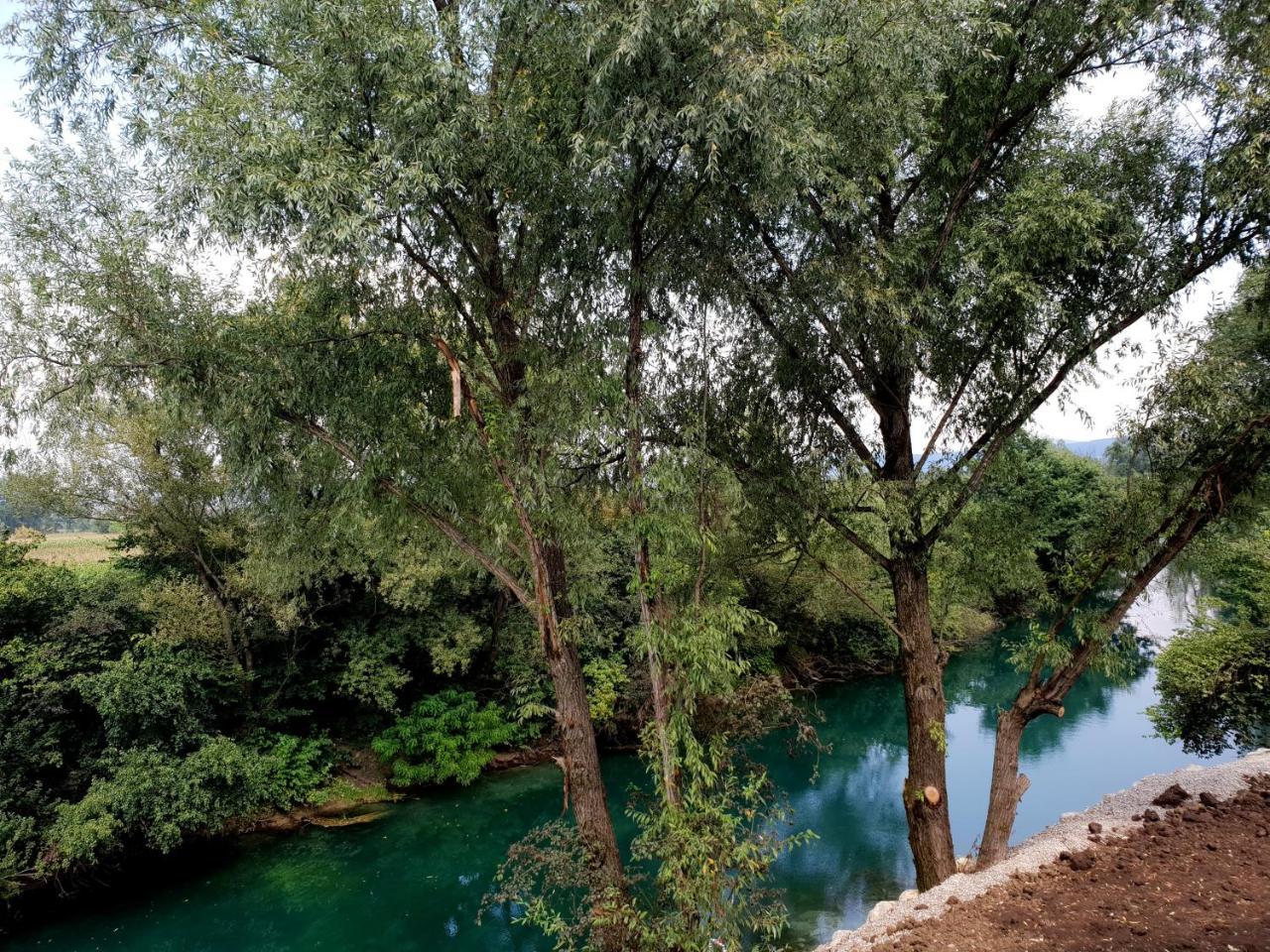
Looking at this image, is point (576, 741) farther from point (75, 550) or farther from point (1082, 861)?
point (75, 550)

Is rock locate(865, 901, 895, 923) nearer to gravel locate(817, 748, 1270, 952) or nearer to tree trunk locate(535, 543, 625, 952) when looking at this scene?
gravel locate(817, 748, 1270, 952)

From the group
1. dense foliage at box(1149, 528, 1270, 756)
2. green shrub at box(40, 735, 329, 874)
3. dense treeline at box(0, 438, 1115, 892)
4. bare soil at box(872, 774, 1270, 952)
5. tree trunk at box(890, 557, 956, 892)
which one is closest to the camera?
bare soil at box(872, 774, 1270, 952)

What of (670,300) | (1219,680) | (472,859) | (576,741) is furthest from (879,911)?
(472,859)

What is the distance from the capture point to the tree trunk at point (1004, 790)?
568cm

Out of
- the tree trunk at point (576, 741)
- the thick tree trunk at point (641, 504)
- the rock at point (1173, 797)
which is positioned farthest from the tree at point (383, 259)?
the rock at point (1173, 797)

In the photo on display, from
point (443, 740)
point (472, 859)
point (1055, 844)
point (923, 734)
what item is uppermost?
point (923, 734)

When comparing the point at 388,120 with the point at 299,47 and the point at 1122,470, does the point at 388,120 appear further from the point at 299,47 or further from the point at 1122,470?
the point at 1122,470

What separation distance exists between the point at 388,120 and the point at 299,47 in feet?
2.65

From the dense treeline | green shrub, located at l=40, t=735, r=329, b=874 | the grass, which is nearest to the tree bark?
the dense treeline

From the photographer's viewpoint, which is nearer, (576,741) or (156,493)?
(576,741)

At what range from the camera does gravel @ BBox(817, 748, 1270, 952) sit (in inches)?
186

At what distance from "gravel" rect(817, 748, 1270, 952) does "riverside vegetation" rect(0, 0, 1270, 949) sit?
50 cm

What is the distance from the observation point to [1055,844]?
534 cm

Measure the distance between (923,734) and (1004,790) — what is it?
69 centimetres
